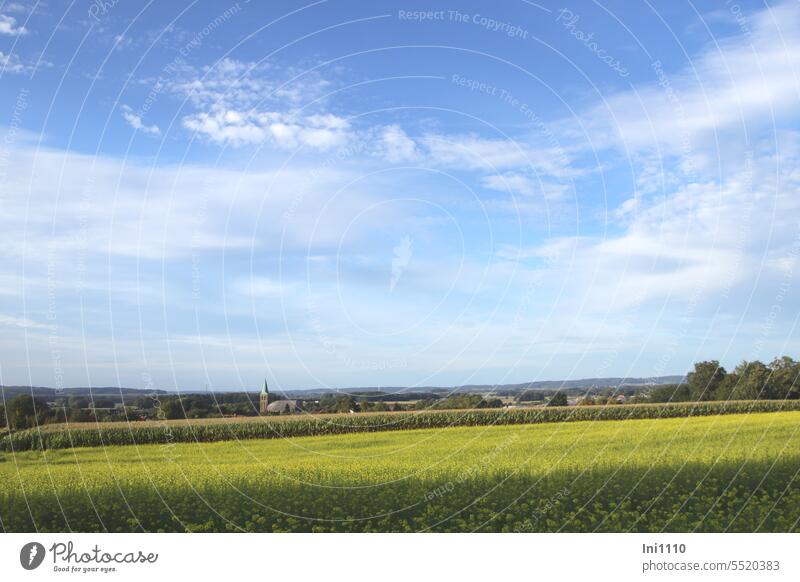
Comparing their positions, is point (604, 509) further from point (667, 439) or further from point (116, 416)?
point (116, 416)

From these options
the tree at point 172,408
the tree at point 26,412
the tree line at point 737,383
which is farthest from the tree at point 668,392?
the tree at point 26,412

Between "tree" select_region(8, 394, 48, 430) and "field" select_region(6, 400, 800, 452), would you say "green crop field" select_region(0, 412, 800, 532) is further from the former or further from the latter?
"field" select_region(6, 400, 800, 452)

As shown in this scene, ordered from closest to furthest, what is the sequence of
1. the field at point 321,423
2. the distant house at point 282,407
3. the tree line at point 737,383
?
the field at point 321,423 < the distant house at point 282,407 < the tree line at point 737,383

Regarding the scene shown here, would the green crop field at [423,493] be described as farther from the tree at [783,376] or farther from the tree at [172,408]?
the tree at [783,376]

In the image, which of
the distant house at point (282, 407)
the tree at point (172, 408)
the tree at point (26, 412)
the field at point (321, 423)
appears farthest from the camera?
the distant house at point (282, 407)

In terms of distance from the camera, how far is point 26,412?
1552 centimetres

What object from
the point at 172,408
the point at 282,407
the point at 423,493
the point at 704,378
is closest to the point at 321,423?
the point at 282,407

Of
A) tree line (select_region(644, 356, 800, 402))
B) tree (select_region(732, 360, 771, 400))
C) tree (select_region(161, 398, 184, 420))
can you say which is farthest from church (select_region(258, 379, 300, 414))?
tree (select_region(732, 360, 771, 400))

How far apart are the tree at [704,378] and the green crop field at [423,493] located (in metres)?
6.54

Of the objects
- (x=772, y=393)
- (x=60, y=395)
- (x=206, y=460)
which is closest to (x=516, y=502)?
(x=206, y=460)

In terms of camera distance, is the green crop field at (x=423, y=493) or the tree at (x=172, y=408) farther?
the tree at (x=172, y=408)

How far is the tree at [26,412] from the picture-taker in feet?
49.2

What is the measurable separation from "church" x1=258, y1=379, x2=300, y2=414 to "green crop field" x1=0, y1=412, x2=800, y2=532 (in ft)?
10.5

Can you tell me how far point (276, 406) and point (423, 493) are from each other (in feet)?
33.7
